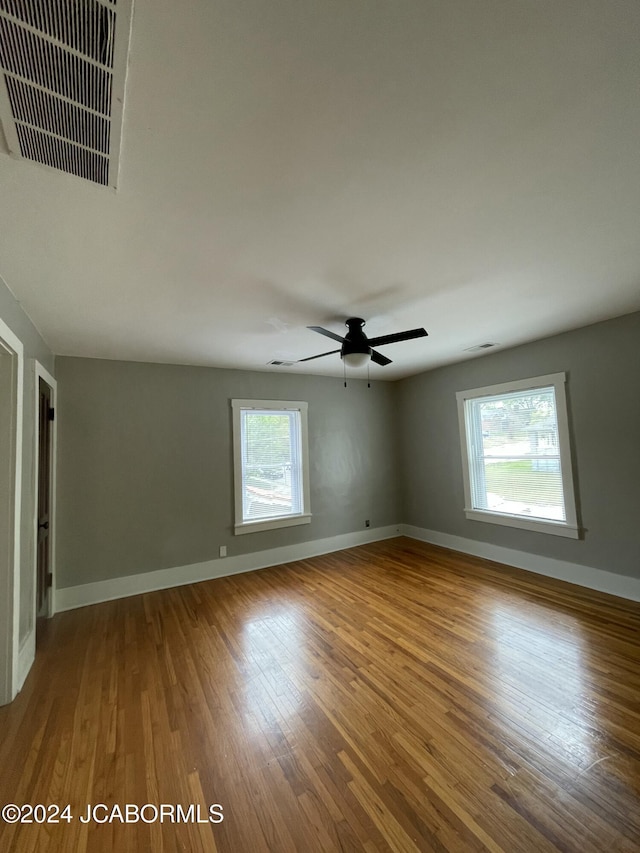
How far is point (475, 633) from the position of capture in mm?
2658

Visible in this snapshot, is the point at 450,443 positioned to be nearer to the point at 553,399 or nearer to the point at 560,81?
the point at 553,399

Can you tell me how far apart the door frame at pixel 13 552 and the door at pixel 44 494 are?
3.70 ft

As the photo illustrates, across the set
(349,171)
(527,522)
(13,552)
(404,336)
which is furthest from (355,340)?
(527,522)

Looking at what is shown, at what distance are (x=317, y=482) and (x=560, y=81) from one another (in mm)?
4456

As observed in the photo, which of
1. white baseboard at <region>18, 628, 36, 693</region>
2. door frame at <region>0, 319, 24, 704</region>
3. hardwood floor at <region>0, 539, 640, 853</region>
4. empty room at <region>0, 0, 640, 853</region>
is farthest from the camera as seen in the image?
white baseboard at <region>18, 628, 36, 693</region>

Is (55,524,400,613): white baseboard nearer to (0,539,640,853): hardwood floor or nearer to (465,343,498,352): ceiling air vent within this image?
(0,539,640,853): hardwood floor

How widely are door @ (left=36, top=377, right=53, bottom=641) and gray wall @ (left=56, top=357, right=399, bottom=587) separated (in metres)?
0.13

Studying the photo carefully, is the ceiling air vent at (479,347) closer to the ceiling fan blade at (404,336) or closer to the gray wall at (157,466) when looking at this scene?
the ceiling fan blade at (404,336)

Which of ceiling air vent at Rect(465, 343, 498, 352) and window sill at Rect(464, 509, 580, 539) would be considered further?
ceiling air vent at Rect(465, 343, 498, 352)

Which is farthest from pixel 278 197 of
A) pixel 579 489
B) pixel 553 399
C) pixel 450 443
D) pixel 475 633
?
pixel 450 443

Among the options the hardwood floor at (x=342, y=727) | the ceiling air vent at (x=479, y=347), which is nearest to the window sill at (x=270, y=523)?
the hardwood floor at (x=342, y=727)

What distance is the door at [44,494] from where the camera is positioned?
3195 mm

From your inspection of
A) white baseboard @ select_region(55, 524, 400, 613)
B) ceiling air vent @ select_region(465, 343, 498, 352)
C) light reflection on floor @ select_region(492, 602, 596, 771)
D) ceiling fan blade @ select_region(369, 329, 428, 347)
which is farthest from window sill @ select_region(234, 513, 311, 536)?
ceiling air vent @ select_region(465, 343, 498, 352)

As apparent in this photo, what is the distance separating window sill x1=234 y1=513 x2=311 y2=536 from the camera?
4.35m
